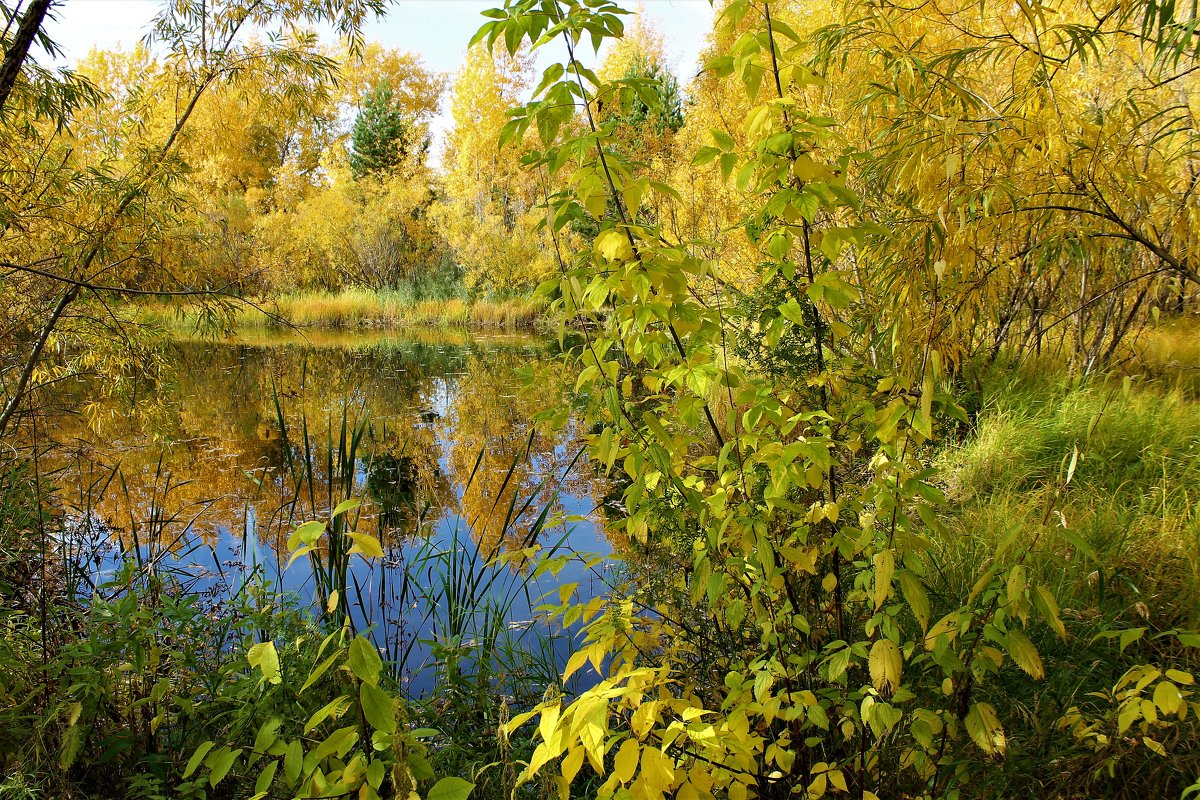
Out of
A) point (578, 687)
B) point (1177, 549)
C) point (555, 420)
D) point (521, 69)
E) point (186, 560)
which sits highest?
point (521, 69)

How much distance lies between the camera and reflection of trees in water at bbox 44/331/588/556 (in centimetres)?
459

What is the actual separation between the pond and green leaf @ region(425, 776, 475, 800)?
1.21 ft

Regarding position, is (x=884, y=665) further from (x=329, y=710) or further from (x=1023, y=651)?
(x=329, y=710)

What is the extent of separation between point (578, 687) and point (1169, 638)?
7.04 feet

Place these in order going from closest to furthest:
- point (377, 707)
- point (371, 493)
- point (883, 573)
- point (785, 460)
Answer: point (377, 707)
point (883, 573)
point (785, 460)
point (371, 493)

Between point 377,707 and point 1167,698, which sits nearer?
point 377,707

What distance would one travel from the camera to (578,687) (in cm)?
295

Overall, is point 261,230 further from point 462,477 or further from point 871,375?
point 871,375

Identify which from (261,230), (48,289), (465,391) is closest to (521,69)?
(261,230)

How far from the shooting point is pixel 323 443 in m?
6.51

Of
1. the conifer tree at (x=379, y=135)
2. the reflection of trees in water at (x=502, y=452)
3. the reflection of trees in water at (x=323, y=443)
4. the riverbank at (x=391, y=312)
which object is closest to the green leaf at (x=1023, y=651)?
the reflection of trees in water at (x=323, y=443)

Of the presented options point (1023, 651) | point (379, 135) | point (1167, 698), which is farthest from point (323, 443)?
point (379, 135)

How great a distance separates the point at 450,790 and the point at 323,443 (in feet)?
20.0

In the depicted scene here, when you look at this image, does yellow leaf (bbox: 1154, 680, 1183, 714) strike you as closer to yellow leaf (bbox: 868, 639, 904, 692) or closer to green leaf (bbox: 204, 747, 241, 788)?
yellow leaf (bbox: 868, 639, 904, 692)
